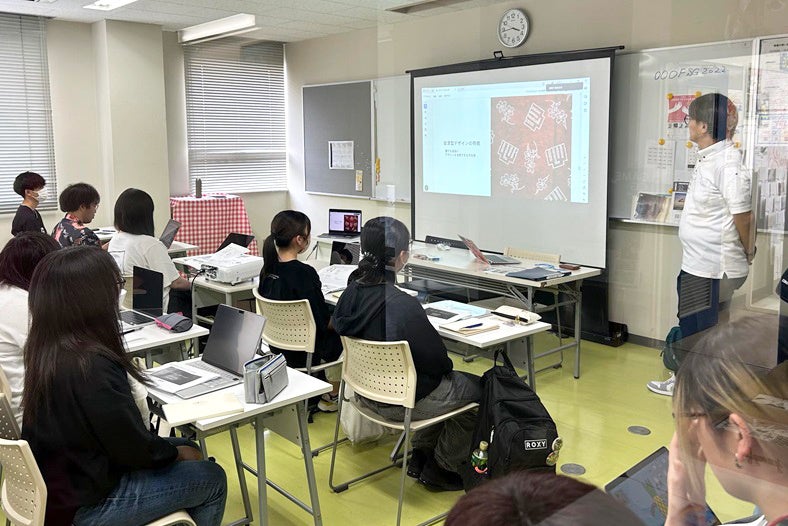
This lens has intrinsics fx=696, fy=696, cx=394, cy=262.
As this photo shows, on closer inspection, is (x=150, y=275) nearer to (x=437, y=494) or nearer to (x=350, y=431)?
(x=350, y=431)

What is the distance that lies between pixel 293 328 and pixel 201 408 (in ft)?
4.26

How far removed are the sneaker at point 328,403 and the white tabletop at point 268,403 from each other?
50.9 inches

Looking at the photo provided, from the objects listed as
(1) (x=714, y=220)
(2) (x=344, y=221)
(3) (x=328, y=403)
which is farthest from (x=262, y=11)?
(1) (x=714, y=220)

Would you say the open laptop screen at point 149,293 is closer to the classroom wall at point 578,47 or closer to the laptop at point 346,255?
the laptop at point 346,255

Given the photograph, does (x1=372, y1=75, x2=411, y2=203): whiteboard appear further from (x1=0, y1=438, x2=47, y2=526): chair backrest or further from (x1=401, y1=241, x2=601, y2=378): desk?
(x1=0, y1=438, x2=47, y2=526): chair backrest

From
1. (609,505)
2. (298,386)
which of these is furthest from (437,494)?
(609,505)

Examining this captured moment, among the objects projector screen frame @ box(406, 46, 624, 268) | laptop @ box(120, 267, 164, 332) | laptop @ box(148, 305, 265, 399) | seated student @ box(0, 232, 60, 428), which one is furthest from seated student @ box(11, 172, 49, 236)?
laptop @ box(148, 305, 265, 399)

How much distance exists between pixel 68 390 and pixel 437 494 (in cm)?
172

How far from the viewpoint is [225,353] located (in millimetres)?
2818

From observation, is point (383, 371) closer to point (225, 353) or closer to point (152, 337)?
point (225, 353)

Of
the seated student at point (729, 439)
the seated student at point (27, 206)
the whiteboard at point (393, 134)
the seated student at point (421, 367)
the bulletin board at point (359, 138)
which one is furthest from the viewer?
the bulletin board at point (359, 138)

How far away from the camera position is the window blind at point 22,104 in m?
6.41

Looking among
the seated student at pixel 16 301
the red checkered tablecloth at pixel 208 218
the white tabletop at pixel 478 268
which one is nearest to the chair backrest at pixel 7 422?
the seated student at pixel 16 301

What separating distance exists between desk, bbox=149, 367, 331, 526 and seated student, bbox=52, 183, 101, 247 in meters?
2.74
